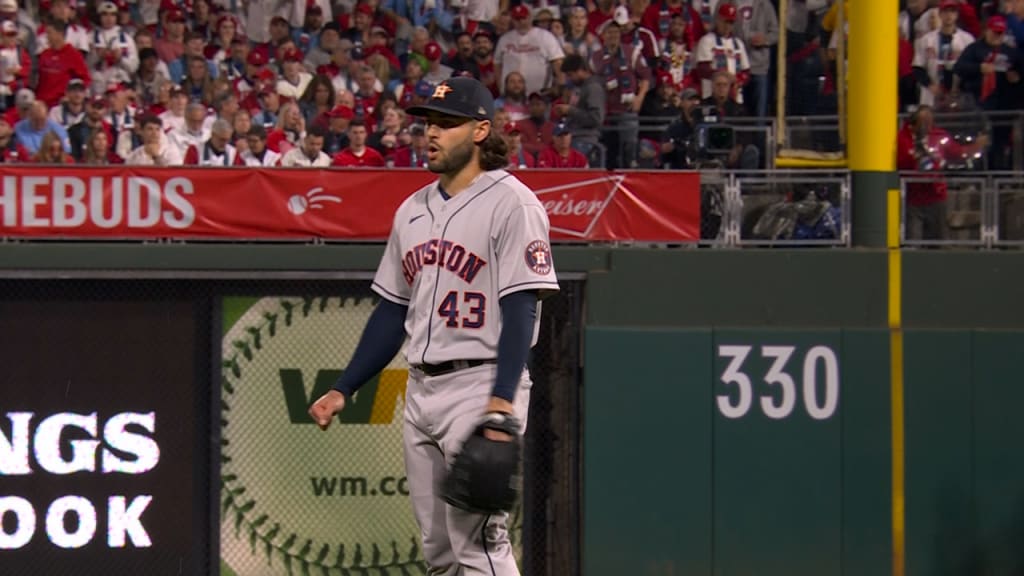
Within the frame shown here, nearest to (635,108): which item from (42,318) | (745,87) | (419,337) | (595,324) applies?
(745,87)

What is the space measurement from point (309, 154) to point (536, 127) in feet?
5.14

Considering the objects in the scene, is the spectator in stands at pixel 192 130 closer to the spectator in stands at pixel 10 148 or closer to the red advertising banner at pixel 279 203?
the spectator in stands at pixel 10 148

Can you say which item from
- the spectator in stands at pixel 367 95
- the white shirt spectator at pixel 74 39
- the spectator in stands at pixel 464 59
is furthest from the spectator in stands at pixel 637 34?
the white shirt spectator at pixel 74 39

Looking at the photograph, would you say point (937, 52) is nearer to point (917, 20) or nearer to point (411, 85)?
point (917, 20)

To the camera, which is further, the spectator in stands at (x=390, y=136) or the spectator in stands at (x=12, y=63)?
the spectator in stands at (x=12, y=63)

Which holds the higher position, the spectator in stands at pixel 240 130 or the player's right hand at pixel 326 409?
the spectator in stands at pixel 240 130

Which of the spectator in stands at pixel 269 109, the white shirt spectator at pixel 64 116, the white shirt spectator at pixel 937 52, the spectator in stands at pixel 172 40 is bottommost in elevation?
the white shirt spectator at pixel 64 116

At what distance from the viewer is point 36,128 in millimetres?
9211

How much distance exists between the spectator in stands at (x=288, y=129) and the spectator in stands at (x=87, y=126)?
1042mm

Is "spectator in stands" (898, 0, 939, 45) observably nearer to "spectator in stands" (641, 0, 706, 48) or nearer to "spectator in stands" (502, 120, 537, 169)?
"spectator in stands" (641, 0, 706, 48)

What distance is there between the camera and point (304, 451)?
7.67 metres

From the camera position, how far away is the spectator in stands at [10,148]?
8742 mm

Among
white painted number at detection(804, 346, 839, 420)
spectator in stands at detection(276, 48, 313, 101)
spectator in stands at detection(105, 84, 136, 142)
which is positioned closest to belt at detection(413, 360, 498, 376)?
white painted number at detection(804, 346, 839, 420)

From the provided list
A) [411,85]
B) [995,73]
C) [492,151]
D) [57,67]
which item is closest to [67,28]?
[57,67]
